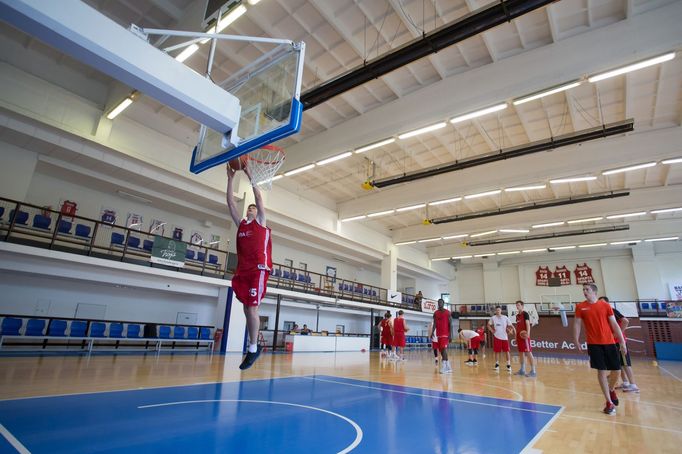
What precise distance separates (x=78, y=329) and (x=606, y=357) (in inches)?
478

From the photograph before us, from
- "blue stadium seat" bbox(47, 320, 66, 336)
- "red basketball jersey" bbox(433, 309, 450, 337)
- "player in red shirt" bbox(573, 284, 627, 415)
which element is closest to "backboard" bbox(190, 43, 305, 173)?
"player in red shirt" bbox(573, 284, 627, 415)

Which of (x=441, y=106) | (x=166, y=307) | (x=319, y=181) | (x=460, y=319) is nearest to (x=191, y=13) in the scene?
(x=441, y=106)

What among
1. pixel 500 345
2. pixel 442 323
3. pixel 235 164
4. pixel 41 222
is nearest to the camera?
pixel 235 164

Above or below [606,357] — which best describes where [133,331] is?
below

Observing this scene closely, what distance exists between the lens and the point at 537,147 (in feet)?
34.8

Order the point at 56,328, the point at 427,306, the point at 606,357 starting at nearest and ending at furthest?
the point at 606,357, the point at 56,328, the point at 427,306

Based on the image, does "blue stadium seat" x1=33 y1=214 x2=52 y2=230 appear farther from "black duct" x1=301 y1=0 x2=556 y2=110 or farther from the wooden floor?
"black duct" x1=301 y1=0 x2=556 y2=110

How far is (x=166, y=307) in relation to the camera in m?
13.8

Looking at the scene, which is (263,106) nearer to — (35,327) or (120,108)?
(120,108)

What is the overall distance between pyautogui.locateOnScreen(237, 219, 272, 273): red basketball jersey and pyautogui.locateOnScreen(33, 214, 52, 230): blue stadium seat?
9600mm

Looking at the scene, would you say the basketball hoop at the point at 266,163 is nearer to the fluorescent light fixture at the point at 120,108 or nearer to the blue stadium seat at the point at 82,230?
the fluorescent light fixture at the point at 120,108

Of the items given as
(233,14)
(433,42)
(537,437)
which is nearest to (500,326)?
(537,437)

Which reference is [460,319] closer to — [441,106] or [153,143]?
[441,106]

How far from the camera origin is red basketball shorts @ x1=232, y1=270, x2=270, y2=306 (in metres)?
3.41
